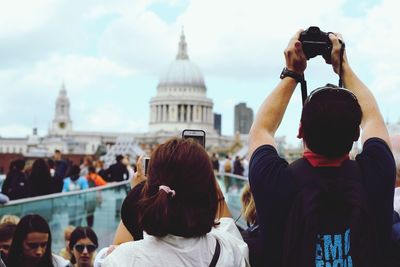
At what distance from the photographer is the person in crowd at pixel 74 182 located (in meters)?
14.9

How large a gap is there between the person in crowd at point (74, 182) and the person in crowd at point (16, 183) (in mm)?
3517

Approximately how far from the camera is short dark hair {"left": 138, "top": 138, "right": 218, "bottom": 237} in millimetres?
3424

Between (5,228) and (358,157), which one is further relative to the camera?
(5,228)

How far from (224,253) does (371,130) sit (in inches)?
30.1

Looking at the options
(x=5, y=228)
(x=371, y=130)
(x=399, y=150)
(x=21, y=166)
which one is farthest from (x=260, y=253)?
(x=21, y=166)

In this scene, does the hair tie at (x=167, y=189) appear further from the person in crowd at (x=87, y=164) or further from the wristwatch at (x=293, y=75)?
the person in crowd at (x=87, y=164)

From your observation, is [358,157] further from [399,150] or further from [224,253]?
[399,150]

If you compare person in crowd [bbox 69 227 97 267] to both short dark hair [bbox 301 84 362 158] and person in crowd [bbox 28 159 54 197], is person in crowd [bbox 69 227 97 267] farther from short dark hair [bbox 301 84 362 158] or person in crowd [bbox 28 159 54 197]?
person in crowd [bbox 28 159 54 197]

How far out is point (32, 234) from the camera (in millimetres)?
5410

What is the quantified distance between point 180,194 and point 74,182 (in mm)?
12110

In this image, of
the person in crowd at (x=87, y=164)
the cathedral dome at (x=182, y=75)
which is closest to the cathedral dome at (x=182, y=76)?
the cathedral dome at (x=182, y=75)

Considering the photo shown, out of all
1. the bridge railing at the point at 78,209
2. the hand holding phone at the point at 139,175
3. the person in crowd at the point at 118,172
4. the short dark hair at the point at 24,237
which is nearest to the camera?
the hand holding phone at the point at 139,175

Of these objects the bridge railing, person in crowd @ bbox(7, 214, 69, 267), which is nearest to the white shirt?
person in crowd @ bbox(7, 214, 69, 267)

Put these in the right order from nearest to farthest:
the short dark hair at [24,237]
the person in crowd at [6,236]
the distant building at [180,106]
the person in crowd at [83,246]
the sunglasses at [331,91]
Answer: the sunglasses at [331,91] → the short dark hair at [24,237] → the person in crowd at [6,236] → the person in crowd at [83,246] → the distant building at [180,106]
